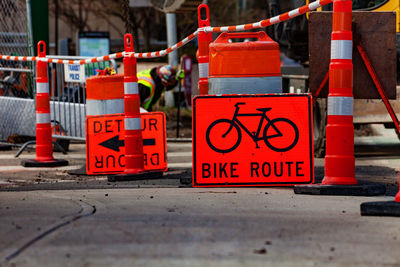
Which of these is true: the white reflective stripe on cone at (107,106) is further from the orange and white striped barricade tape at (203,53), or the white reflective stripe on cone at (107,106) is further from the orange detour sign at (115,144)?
the orange and white striped barricade tape at (203,53)

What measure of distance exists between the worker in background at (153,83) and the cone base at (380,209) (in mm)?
9199

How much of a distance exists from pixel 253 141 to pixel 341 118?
0.83m

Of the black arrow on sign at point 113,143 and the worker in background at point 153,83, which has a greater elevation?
the worker in background at point 153,83

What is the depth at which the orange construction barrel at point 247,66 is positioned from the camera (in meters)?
8.36

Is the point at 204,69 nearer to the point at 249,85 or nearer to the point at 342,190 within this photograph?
the point at 249,85

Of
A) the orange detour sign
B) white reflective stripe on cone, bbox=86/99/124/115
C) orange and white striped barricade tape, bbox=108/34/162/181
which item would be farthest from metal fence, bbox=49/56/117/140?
orange and white striped barricade tape, bbox=108/34/162/181

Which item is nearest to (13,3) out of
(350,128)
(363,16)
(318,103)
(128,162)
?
(318,103)

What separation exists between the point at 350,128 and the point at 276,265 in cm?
307

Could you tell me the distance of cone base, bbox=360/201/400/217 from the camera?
247 inches

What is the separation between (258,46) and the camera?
833 centimetres

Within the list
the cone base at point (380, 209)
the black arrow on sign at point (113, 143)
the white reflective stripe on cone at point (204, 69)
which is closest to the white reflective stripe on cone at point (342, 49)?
the cone base at point (380, 209)

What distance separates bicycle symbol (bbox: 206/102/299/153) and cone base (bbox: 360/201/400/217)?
1.67 metres

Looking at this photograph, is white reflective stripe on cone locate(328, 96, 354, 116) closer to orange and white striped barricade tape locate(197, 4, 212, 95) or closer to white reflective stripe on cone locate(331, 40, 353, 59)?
white reflective stripe on cone locate(331, 40, 353, 59)

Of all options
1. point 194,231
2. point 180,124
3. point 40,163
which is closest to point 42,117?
point 40,163
